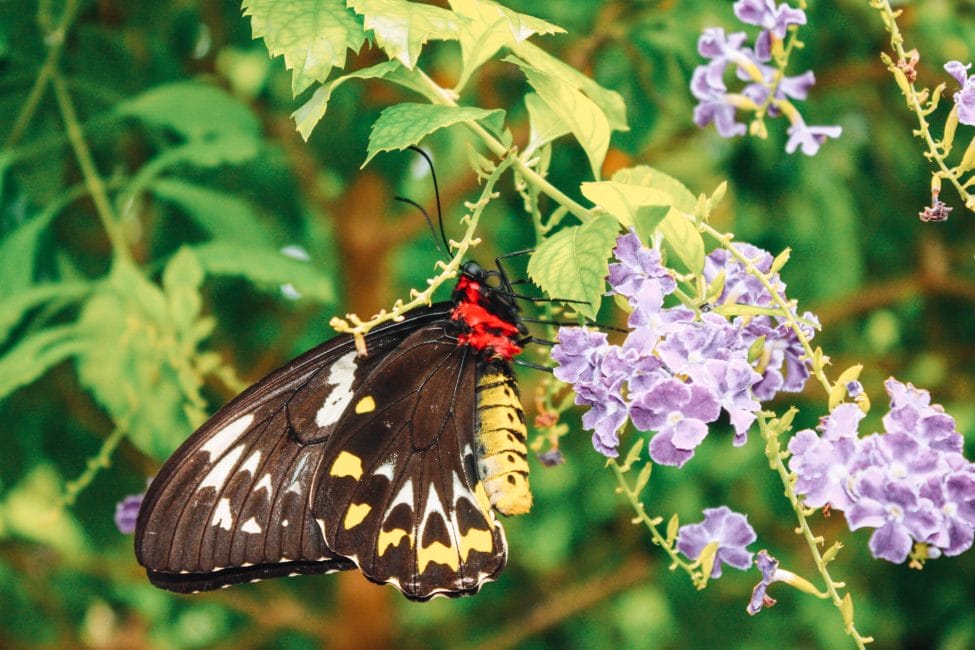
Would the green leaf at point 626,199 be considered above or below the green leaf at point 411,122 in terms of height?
below

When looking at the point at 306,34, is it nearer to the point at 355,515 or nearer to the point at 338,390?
the point at 338,390

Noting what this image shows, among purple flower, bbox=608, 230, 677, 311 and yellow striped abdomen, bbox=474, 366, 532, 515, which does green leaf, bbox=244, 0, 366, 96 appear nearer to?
purple flower, bbox=608, 230, 677, 311

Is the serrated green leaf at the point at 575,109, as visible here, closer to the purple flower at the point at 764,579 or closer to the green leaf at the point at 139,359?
the purple flower at the point at 764,579

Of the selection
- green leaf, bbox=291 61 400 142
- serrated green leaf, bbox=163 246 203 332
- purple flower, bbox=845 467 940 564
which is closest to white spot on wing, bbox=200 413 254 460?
serrated green leaf, bbox=163 246 203 332

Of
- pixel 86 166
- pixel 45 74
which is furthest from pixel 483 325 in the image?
pixel 45 74

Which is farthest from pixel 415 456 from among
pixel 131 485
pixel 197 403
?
pixel 131 485


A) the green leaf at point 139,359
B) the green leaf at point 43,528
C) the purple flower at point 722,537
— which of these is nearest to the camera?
the purple flower at point 722,537

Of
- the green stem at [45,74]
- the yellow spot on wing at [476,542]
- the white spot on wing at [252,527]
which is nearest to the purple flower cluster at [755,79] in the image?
the yellow spot on wing at [476,542]

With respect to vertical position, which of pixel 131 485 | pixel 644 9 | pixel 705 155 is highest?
pixel 644 9

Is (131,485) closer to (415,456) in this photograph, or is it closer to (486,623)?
(415,456)
